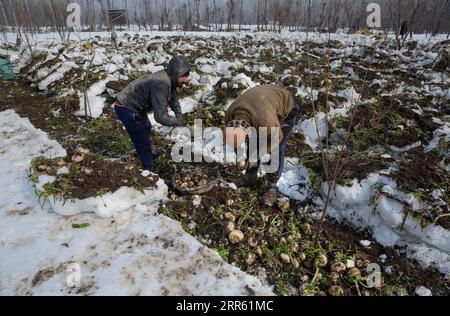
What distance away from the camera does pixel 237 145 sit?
2.67 meters

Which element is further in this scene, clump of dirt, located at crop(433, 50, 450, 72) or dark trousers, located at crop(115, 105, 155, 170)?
clump of dirt, located at crop(433, 50, 450, 72)

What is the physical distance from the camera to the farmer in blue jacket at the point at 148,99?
117 inches

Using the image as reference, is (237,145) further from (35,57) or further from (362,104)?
(35,57)

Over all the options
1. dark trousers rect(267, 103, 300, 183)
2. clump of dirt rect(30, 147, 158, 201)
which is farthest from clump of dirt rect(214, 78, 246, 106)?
clump of dirt rect(30, 147, 158, 201)

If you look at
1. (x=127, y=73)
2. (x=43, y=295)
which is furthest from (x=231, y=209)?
(x=127, y=73)

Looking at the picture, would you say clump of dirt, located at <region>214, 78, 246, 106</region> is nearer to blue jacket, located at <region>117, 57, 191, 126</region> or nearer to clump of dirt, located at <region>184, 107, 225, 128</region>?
clump of dirt, located at <region>184, 107, 225, 128</region>

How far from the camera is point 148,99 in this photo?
3.12 metres

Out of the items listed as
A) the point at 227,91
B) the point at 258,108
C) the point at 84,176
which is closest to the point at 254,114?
the point at 258,108

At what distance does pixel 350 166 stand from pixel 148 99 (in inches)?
93.4


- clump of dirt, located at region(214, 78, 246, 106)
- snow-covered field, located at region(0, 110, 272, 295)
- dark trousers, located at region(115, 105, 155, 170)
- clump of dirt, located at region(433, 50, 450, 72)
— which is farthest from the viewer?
clump of dirt, located at region(433, 50, 450, 72)

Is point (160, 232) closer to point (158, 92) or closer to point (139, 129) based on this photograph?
point (139, 129)

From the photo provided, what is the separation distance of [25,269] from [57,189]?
2.67 ft

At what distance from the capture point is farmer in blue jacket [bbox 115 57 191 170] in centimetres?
297

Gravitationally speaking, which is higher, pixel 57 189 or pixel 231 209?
pixel 57 189
